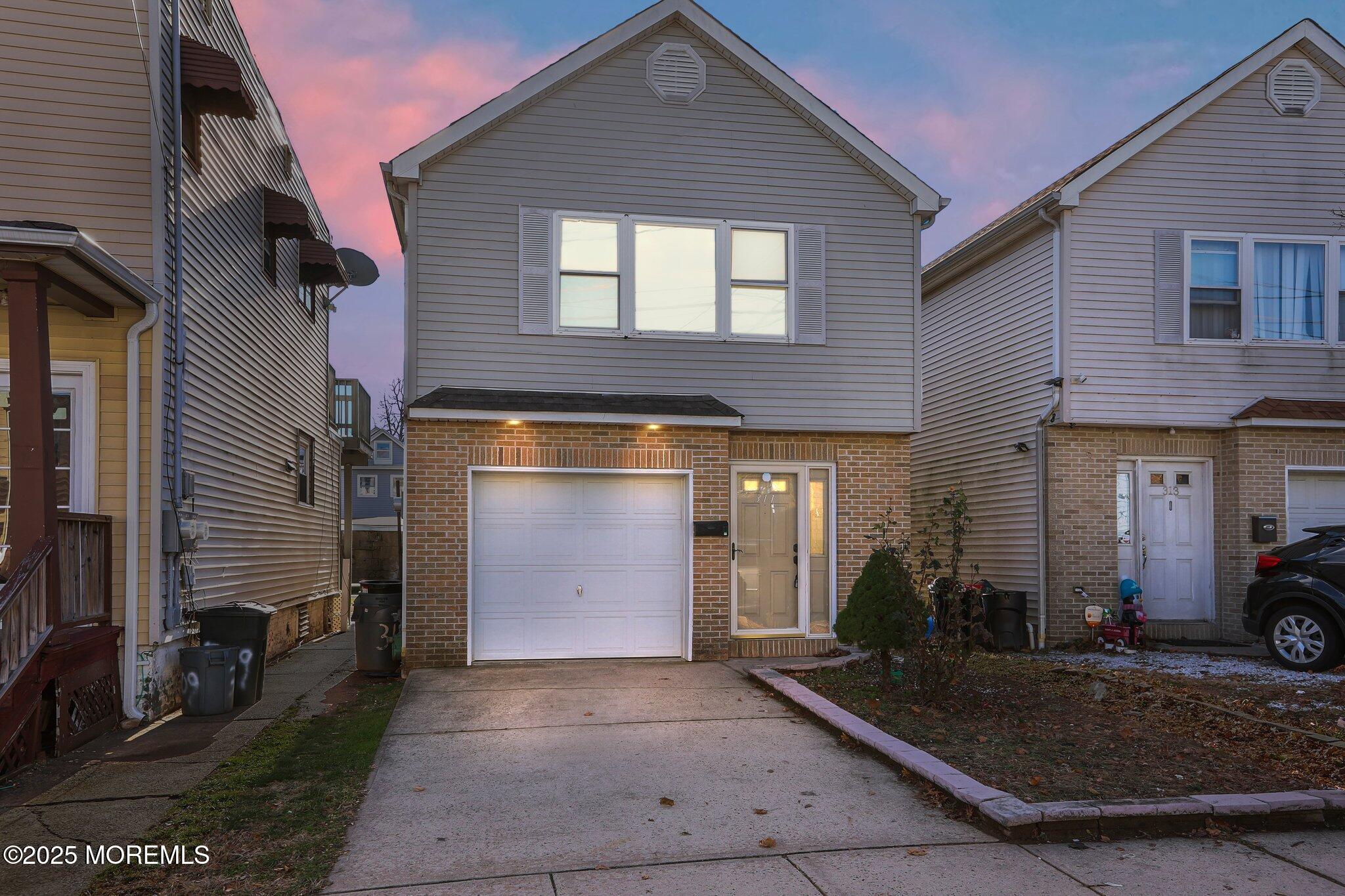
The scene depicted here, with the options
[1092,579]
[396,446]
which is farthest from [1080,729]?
[396,446]

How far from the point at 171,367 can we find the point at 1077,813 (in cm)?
849

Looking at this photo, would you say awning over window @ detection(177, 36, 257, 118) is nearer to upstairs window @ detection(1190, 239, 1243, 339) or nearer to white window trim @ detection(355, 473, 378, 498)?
upstairs window @ detection(1190, 239, 1243, 339)

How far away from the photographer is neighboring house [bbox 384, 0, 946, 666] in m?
10.6

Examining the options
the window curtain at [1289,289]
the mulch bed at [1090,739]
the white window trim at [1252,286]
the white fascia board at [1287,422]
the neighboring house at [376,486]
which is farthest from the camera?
the neighboring house at [376,486]

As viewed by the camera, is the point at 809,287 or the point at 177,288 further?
the point at 809,287

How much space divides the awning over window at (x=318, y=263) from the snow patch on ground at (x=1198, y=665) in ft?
40.1

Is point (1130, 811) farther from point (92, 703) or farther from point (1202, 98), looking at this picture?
point (1202, 98)

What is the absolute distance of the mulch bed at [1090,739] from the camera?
6.02 meters

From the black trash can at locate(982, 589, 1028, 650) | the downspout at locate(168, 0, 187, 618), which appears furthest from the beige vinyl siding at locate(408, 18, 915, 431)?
the black trash can at locate(982, 589, 1028, 650)

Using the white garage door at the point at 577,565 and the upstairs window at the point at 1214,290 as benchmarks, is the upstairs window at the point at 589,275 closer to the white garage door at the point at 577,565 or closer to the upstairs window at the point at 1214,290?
the white garage door at the point at 577,565

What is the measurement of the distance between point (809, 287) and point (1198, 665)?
6.22 meters

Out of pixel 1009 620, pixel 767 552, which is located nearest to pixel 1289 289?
pixel 1009 620

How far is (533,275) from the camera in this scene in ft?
36.0

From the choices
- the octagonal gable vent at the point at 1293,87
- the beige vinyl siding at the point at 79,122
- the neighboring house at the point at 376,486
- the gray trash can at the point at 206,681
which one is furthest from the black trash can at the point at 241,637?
the neighboring house at the point at 376,486
